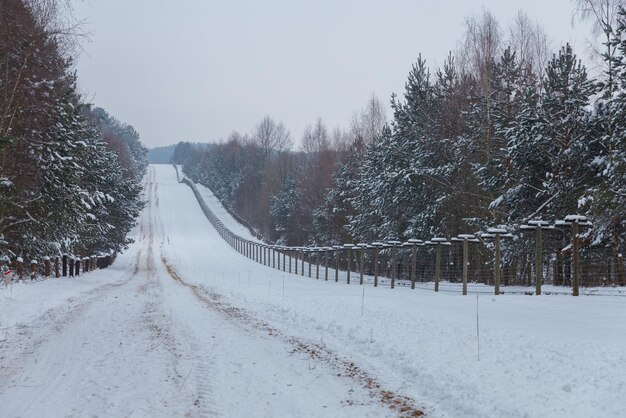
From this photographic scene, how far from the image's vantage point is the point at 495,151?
23547mm

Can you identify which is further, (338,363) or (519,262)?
(519,262)

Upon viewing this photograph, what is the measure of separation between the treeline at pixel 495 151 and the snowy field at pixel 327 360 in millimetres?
7972

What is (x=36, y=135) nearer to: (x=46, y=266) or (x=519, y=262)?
(x=46, y=266)

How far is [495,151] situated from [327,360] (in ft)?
61.4

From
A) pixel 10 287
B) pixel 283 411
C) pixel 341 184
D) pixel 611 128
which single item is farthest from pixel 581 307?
pixel 341 184

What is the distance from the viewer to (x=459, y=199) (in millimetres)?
25391

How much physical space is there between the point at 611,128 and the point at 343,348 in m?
12.3

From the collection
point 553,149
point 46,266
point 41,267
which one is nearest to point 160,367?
point 553,149

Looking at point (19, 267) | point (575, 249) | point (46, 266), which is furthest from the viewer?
point (46, 266)

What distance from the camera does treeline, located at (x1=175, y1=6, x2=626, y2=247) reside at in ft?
52.9

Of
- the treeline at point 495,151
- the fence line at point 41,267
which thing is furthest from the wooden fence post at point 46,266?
the treeline at point 495,151

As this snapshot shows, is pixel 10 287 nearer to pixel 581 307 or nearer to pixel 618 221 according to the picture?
pixel 581 307

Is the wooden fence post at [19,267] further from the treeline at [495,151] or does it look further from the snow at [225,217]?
the snow at [225,217]

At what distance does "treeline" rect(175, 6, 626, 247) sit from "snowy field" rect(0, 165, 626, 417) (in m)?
7.97
